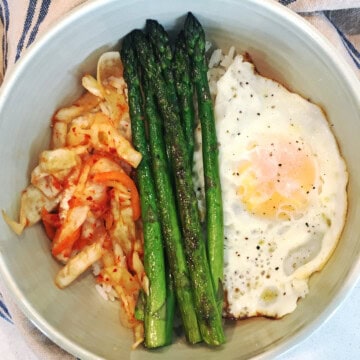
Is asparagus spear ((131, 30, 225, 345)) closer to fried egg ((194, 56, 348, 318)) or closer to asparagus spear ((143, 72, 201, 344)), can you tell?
asparagus spear ((143, 72, 201, 344))

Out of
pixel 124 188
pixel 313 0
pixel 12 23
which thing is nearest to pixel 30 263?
pixel 124 188

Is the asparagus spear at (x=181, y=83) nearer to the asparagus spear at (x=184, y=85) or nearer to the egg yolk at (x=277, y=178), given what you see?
the asparagus spear at (x=184, y=85)

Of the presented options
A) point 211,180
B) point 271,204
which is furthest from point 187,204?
point 271,204

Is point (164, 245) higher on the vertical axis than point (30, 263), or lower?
lower

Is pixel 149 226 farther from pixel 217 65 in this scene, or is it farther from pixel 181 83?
pixel 217 65

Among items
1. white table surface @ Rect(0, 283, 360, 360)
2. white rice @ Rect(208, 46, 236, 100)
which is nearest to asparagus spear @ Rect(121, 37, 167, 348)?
white rice @ Rect(208, 46, 236, 100)

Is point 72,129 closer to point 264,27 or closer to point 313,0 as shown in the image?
point 264,27

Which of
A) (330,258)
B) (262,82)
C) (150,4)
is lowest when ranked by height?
(330,258)

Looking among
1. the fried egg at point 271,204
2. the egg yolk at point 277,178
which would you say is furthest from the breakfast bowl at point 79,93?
the egg yolk at point 277,178
